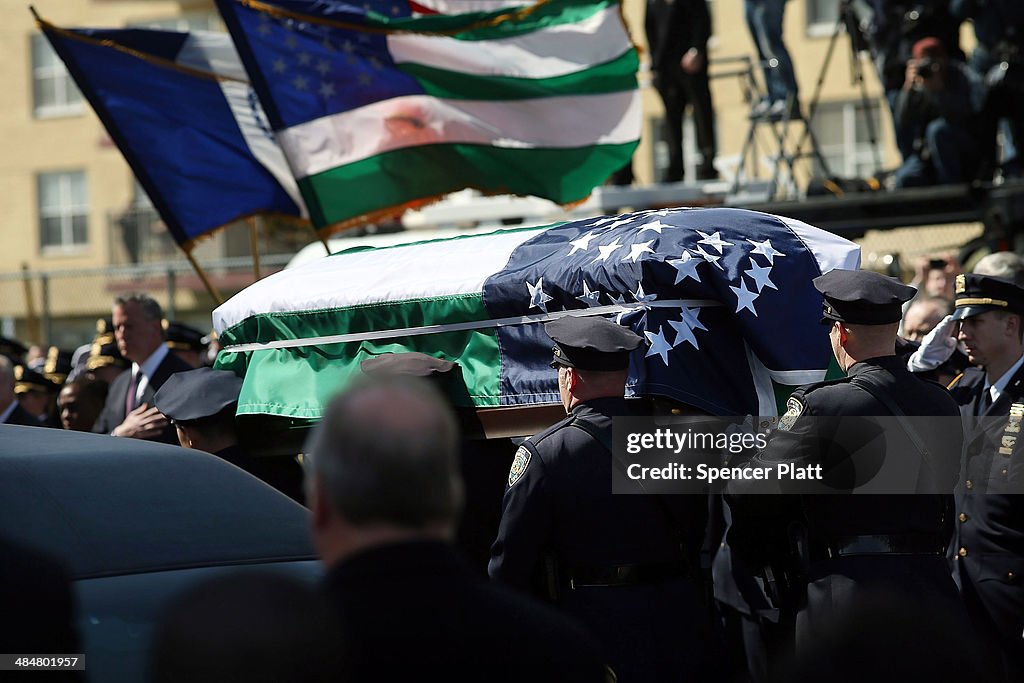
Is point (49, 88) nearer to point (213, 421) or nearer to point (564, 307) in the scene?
point (213, 421)

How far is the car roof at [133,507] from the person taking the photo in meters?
3.57

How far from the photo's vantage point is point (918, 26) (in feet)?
32.2

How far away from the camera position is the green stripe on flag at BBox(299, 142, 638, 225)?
7.17 meters

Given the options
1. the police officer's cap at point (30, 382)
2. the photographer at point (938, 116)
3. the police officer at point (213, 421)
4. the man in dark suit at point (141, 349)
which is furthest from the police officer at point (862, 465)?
the police officer's cap at point (30, 382)

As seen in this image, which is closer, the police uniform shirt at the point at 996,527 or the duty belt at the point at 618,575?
the duty belt at the point at 618,575

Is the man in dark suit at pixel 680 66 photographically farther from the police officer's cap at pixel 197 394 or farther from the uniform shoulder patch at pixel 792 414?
the uniform shoulder patch at pixel 792 414

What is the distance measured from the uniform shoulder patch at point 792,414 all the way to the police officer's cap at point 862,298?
0.32 metres

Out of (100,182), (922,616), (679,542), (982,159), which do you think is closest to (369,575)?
(922,616)

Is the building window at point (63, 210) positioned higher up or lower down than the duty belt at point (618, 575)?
higher up

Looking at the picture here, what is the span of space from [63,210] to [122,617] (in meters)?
26.2

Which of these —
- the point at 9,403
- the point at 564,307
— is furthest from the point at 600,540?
the point at 9,403

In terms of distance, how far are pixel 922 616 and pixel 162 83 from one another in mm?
6569

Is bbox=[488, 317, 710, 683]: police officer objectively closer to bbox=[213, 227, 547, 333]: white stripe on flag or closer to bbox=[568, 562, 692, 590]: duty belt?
bbox=[568, 562, 692, 590]: duty belt

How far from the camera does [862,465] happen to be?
4148 millimetres
